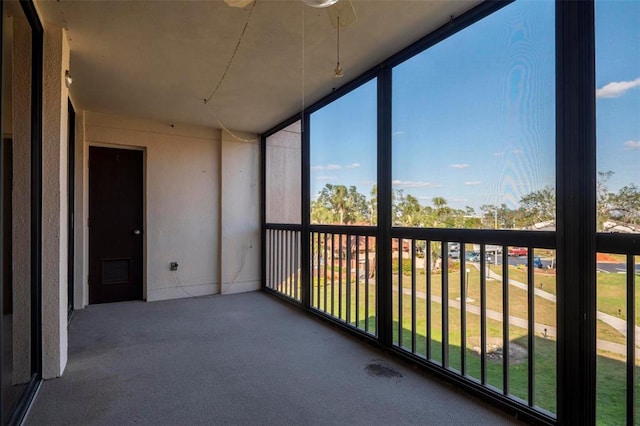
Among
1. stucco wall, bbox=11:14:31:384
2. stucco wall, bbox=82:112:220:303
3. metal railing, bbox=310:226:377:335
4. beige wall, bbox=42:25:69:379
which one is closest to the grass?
metal railing, bbox=310:226:377:335

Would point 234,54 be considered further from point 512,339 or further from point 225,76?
point 512,339

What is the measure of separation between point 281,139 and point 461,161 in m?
3.03

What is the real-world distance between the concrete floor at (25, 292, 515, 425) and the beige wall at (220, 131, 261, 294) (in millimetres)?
1496

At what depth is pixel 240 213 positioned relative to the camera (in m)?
4.95

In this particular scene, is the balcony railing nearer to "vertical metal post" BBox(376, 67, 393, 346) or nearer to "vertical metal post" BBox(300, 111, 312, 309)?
"vertical metal post" BBox(376, 67, 393, 346)

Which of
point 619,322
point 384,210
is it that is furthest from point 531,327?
point 384,210

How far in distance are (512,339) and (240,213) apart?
3.82m

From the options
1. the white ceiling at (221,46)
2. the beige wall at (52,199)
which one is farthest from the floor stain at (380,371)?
the white ceiling at (221,46)

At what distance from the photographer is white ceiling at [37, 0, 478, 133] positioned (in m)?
2.08

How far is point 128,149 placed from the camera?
4379mm

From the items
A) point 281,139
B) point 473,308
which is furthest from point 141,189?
point 473,308

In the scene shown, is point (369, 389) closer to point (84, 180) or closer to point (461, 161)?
point (461, 161)

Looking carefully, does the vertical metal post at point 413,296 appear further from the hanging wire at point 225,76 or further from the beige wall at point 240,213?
the beige wall at point 240,213

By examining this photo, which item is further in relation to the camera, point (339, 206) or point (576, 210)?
point (339, 206)
